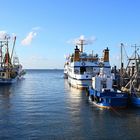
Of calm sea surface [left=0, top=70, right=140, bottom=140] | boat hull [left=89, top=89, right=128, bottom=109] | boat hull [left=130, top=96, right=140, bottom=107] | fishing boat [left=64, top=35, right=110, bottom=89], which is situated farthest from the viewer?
fishing boat [left=64, top=35, right=110, bottom=89]

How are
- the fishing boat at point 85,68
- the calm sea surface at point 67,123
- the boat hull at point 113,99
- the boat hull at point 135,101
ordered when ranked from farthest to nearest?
the fishing boat at point 85,68, the boat hull at point 113,99, the boat hull at point 135,101, the calm sea surface at point 67,123

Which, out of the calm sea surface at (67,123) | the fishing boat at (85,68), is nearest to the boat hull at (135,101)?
the calm sea surface at (67,123)

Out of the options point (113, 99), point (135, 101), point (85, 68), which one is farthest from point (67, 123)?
point (85, 68)

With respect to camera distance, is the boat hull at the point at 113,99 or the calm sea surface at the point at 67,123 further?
the boat hull at the point at 113,99

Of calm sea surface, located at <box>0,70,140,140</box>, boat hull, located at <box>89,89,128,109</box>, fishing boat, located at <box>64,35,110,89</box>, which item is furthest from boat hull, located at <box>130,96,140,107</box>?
fishing boat, located at <box>64,35,110,89</box>

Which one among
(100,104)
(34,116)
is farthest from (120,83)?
(34,116)

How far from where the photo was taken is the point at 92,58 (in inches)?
4877

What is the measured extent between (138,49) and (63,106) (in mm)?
24670

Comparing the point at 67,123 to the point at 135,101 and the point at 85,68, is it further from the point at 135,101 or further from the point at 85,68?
the point at 85,68

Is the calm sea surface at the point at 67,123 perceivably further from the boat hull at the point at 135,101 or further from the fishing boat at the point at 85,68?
the fishing boat at the point at 85,68

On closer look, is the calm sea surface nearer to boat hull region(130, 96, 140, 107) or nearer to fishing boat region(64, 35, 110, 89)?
boat hull region(130, 96, 140, 107)

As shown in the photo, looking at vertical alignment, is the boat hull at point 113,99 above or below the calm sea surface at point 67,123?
above

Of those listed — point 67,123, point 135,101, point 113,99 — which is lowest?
point 67,123

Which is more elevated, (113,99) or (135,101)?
(113,99)
